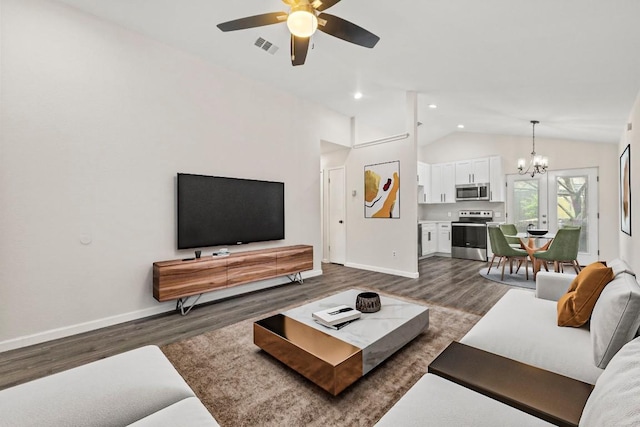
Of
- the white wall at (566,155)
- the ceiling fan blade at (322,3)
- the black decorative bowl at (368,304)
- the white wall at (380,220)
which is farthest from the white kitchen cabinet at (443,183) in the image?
the ceiling fan blade at (322,3)

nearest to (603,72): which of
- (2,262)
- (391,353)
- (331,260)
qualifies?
(391,353)

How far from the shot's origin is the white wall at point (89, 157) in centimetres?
262

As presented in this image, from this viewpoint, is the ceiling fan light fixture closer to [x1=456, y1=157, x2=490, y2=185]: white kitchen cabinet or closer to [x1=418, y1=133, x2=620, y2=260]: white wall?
[x1=456, y1=157, x2=490, y2=185]: white kitchen cabinet

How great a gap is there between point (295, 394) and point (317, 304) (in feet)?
3.09

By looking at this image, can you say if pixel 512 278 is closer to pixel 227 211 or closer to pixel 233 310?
pixel 233 310

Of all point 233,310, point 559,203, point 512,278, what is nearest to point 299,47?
point 233,310

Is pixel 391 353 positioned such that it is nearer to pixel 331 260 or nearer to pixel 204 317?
pixel 204 317

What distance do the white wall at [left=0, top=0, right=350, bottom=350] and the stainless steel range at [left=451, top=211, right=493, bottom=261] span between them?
18.3 ft

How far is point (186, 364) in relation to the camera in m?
2.26

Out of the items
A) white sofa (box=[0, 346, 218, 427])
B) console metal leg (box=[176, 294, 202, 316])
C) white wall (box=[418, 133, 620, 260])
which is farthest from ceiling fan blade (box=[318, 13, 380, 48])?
white wall (box=[418, 133, 620, 260])

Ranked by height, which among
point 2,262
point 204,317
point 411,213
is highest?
point 411,213

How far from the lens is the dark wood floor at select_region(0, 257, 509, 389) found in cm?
240

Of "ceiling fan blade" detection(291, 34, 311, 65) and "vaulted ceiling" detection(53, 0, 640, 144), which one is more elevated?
"vaulted ceiling" detection(53, 0, 640, 144)

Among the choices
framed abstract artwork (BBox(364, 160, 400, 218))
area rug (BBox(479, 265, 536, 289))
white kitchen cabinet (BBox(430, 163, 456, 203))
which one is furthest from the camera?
white kitchen cabinet (BBox(430, 163, 456, 203))
